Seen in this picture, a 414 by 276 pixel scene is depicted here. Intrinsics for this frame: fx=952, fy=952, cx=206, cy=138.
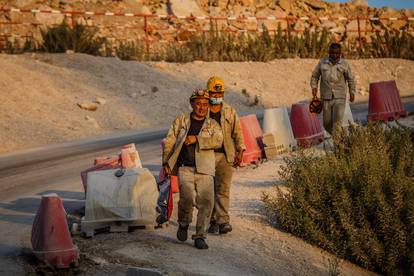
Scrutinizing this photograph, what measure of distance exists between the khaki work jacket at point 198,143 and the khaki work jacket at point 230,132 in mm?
243

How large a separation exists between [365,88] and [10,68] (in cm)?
1369

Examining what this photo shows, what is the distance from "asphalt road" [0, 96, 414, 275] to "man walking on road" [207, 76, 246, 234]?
1.97m

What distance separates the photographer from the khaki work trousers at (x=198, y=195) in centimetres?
917

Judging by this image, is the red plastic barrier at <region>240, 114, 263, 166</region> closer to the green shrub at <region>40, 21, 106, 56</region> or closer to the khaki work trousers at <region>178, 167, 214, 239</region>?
the khaki work trousers at <region>178, 167, 214, 239</region>

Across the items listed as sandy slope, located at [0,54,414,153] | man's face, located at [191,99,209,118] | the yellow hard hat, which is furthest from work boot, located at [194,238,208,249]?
sandy slope, located at [0,54,414,153]

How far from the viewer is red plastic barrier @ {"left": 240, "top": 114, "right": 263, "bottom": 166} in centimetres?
1473

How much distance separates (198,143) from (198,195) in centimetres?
52

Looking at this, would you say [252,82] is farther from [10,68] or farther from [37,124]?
[37,124]

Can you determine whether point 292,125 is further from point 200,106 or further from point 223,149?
point 200,106

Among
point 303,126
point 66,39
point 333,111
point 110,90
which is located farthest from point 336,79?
point 66,39

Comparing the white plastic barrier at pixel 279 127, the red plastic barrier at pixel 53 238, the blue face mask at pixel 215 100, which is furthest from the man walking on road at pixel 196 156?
the white plastic barrier at pixel 279 127

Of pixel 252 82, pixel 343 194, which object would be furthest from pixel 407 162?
pixel 252 82

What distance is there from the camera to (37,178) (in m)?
14.4

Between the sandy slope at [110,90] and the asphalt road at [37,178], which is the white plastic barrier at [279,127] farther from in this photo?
the sandy slope at [110,90]
